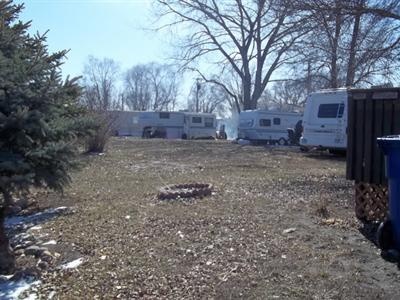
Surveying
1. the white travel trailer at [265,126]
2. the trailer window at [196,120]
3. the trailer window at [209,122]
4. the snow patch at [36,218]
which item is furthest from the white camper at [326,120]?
the trailer window at [209,122]

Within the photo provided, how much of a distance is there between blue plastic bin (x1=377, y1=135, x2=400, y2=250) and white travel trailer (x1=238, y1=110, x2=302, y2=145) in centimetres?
3106

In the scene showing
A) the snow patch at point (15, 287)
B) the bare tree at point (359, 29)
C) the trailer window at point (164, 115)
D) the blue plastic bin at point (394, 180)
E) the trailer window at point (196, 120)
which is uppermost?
the bare tree at point (359, 29)

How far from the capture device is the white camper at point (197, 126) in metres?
47.7

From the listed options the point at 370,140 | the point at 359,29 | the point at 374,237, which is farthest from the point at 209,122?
the point at 374,237

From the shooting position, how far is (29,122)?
514 cm

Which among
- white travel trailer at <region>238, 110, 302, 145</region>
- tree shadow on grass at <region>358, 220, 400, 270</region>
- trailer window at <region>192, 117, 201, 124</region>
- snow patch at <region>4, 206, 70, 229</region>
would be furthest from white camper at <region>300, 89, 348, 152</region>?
trailer window at <region>192, 117, 201, 124</region>

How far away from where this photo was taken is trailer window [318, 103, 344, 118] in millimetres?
Result: 19250

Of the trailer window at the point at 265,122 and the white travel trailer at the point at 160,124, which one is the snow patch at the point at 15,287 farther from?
the white travel trailer at the point at 160,124

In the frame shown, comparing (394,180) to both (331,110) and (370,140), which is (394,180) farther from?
(331,110)

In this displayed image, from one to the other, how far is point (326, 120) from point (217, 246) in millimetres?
14533

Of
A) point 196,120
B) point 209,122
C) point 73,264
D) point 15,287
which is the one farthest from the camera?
point 209,122

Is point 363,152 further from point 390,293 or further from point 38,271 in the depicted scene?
point 38,271

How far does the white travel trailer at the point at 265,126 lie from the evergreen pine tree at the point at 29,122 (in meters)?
31.3

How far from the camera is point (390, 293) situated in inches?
181
